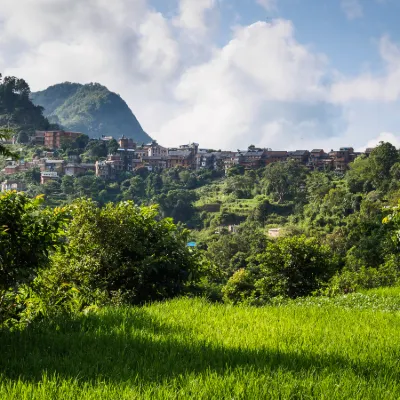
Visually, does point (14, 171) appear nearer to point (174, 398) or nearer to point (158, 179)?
point (158, 179)

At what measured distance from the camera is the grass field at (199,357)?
2.27m

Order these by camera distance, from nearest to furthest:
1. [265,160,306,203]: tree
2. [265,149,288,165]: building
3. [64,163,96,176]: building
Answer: [265,160,306,203]: tree
[64,163,96,176]: building
[265,149,288,165]: building

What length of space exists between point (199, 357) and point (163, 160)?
10506 cm

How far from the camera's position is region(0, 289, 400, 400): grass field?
227 cm

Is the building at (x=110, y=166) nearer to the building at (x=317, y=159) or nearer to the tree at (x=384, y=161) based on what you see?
the building at (x=317, y=159)

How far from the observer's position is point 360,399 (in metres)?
2.22

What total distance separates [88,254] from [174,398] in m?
4.86

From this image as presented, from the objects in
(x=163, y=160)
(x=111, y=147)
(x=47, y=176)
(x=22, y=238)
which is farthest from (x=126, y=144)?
(x=22, y=238)

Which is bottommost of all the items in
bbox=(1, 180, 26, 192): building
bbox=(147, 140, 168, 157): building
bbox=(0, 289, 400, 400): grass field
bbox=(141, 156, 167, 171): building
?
bbox=(0, 289, 400, 400): grass field

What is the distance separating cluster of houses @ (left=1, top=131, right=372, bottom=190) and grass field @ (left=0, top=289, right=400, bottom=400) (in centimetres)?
8398

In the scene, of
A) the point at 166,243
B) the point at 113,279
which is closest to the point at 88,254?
the point at 113,279

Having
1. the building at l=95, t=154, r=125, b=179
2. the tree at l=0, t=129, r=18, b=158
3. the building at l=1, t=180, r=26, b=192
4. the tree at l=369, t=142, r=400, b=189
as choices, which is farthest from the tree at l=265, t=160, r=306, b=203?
the tree at l=0, t=129, r=18, b=158

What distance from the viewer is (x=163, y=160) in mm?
107000

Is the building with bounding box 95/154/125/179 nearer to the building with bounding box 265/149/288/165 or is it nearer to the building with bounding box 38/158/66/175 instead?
the building with bounding box 38/158/66/175
